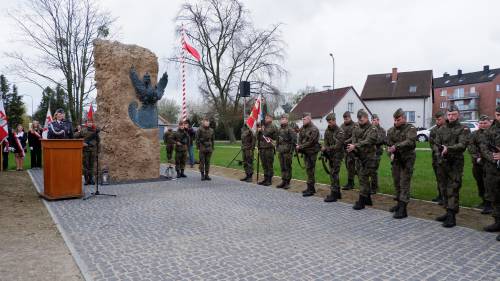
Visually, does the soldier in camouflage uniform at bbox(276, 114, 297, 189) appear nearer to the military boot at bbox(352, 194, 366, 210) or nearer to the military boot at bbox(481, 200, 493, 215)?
the military boot at bbox(352, 194, 366, 210)

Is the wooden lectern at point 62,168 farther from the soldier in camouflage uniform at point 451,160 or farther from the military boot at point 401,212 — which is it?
the soldier in camouflage uniform at point 451,160

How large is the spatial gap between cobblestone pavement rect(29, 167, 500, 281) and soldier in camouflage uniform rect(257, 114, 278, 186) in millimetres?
2684

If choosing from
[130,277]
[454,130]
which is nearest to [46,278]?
[130,277]

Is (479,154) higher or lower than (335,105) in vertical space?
lower

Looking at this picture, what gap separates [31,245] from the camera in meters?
5.18

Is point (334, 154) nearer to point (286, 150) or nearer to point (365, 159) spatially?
point (365, 159)

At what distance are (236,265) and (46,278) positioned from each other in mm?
2015

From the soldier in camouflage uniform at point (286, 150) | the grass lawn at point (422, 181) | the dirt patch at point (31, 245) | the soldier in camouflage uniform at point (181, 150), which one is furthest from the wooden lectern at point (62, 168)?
the grass lawn at point (422, 181)

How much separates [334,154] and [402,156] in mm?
1871

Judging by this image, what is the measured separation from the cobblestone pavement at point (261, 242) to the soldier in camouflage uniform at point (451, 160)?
379 millimetres

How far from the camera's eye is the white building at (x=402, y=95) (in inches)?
1934

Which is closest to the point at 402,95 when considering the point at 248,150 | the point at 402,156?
the point at 248,150

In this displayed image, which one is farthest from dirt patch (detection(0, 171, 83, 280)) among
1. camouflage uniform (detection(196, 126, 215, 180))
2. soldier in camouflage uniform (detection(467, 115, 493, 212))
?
soldier in camouflage uniform (detection(467, 115, 493, 212))

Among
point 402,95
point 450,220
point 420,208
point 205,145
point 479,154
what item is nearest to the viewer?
point 450,220
